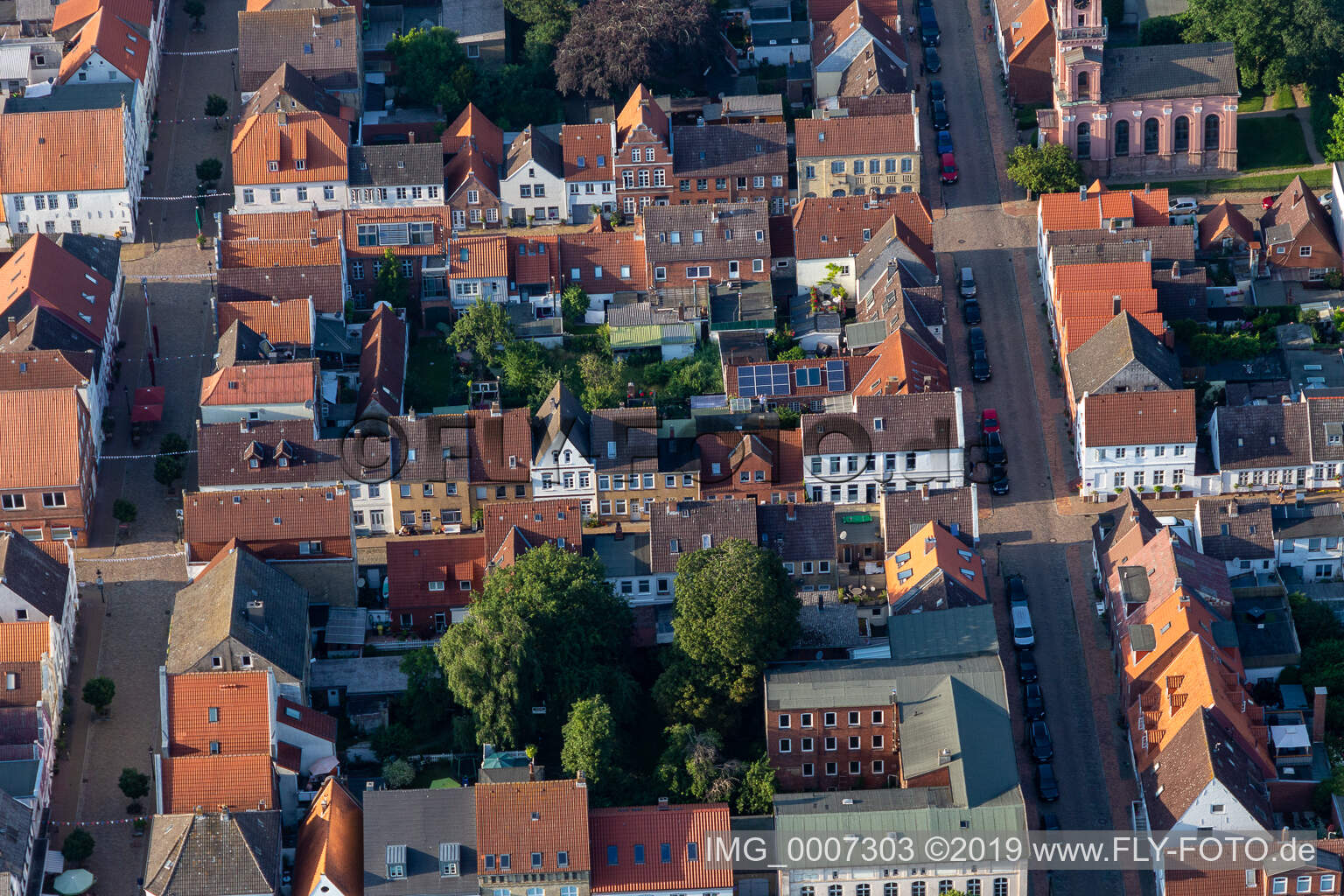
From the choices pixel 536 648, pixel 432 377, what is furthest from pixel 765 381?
pixel 536 648

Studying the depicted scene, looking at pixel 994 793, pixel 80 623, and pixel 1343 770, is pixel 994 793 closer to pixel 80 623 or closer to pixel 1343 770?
pixel 1343 770

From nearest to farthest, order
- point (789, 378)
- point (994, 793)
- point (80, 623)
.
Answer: point (994, 793) → point (80, 623) → point (789, 378)

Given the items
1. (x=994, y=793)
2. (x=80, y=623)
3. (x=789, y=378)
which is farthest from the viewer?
(x=789, y=378)

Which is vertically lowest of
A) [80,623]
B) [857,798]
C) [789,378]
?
[857,798]

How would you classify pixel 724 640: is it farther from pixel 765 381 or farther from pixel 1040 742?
pixel 765 381

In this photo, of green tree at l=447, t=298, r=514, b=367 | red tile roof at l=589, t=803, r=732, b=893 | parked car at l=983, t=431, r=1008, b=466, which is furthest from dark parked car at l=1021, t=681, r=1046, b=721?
green tree at l=447, t=298, r=514, b=367

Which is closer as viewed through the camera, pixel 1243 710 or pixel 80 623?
pixel 1243 710

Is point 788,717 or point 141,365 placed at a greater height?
point 141,365

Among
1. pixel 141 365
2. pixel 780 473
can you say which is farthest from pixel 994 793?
pixel 141 365
